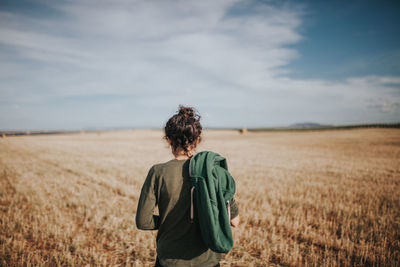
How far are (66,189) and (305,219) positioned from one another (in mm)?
8437

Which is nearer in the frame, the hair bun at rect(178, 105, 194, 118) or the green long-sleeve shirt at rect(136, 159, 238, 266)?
the green long-sleeve shirt at rect(136, 159, 238, 266)

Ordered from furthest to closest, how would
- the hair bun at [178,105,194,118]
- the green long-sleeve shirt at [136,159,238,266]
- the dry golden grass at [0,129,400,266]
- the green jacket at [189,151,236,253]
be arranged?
the dry golden grass at [0,129,400,266] → the hair bun at [178,105,194,118] → the green long-sleeve shirt at [136,159,238,266] → the green jacket at [189,151,236,253]

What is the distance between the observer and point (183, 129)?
1914mm

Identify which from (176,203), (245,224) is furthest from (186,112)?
(245,224)

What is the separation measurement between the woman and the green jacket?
0.58 feet

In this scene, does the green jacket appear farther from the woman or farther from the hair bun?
the hair bun

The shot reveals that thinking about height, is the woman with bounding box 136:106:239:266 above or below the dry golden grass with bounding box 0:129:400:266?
A: above

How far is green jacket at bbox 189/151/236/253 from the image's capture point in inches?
65.6

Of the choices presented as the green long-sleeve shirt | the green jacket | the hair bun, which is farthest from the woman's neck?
the hair bun

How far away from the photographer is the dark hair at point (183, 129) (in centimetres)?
193

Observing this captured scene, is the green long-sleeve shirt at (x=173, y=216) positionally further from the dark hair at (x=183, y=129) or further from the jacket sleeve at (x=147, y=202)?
the dark hair at (x=183, y=129)

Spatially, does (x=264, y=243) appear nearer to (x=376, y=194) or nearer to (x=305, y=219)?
(x=305, y=219)

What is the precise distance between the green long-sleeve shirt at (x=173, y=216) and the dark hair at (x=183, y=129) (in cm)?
18

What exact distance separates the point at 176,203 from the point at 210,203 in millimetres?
384
